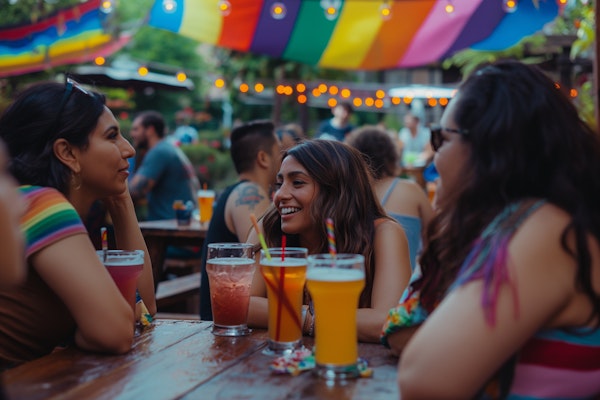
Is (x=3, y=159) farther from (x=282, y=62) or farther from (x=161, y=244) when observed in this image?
(x=282, y=62)

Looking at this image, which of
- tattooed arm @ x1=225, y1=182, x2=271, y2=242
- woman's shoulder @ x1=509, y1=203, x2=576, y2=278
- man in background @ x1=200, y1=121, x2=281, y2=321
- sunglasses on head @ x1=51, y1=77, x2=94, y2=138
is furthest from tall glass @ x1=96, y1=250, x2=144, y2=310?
tattooed arm @ x1=225, y1=182, x2=271, y2=242

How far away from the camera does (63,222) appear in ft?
5.77

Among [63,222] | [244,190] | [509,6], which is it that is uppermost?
[509,6]

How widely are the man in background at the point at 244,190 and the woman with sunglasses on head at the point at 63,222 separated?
120cm

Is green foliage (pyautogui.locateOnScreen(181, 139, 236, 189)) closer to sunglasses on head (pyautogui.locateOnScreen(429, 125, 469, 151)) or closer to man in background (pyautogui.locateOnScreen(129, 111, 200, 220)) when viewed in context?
man in background (pyautogui.locateOnScreen(129, 111, 200, 220))

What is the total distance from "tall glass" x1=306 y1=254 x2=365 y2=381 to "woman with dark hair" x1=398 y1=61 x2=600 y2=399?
209 millimetres

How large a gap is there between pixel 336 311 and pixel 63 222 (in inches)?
28.6

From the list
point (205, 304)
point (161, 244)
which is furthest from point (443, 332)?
point (161, 244)

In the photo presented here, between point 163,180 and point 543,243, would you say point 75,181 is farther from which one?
point 163,180

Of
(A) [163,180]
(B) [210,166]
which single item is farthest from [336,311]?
(B) [210,166]

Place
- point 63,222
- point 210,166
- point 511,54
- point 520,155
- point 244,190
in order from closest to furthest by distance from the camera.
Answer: point 520,155, point 63,222, point 244,190, point 511,54, point 210,166

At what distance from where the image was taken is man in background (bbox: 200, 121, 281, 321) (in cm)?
364

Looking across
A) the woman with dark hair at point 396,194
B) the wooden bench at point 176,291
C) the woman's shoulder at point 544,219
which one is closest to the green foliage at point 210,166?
the wooden bench at point 176,291

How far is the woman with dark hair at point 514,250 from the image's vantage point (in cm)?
126
